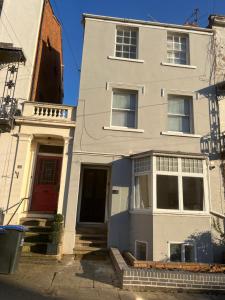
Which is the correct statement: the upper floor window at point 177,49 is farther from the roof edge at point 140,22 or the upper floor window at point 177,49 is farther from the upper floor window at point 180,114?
the upper floor window at point 180,114

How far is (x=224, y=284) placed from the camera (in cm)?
643

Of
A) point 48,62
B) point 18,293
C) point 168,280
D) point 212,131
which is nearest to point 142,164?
point 212,131

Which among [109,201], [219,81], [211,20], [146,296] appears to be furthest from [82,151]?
[211,20]

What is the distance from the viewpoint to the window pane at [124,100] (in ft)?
39.5

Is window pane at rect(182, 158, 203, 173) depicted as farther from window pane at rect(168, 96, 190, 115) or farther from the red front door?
the red front door

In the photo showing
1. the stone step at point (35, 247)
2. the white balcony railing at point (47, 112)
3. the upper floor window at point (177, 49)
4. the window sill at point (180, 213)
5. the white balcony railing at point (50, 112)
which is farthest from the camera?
the upper floor window at point (177, 49)

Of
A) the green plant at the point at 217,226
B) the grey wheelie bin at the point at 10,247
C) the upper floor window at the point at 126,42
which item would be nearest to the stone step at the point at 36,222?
the grey wheelie bin at the point at 10,247

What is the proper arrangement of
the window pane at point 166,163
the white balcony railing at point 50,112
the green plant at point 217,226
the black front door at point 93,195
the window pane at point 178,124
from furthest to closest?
1. the window pane at point 178,124
2. the black front door at point 93,195
3. the white balcony railing at point 50,112
4. the window pane at point 166,163
5. the green plant at point 217,226

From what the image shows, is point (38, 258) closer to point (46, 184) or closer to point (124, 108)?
point (46, 184)

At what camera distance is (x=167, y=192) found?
993 cm

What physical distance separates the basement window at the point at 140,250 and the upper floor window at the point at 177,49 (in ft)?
27.8

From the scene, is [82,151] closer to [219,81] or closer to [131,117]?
[131,117]

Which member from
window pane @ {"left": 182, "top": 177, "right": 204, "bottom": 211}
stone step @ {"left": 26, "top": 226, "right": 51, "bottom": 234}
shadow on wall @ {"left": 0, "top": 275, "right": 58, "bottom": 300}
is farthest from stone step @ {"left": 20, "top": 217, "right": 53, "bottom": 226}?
window pane @ {"left": 182, "top": 177, "right": 204, "bottom": 211}

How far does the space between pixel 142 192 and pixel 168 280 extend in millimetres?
4285
